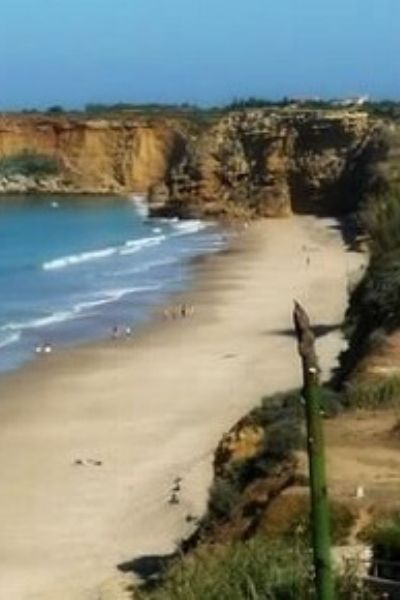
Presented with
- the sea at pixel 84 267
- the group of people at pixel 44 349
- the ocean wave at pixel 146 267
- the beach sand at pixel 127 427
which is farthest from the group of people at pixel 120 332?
the ocean wave at pixel 146 267

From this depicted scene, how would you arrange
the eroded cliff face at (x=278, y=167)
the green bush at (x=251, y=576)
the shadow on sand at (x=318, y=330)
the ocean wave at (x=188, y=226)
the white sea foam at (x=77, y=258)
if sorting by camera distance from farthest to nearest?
the eroded cliff face at (x=278, y=167), the ocean wave at (x=188, y=226), the white sea foam at (x=77, y=258), the shadow on sand at (x=318, y=330), the green bush at (x=251, y=576)

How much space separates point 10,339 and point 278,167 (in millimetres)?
49523

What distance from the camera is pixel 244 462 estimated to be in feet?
55.6

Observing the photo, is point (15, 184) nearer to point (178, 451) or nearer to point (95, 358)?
point (95, 358)

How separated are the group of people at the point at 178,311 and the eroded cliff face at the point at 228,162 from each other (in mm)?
35208

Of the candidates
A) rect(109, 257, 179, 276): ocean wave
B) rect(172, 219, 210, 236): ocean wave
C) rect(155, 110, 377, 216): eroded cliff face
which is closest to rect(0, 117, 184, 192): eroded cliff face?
rect(155, 110, 377, 216): eroded cliff face

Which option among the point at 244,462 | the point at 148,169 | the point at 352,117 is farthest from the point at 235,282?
the point at 148,169

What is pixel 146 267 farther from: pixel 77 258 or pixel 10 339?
pixel 10 339

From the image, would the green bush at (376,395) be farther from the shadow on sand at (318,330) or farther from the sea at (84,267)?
the shadow on sand at (318,330)

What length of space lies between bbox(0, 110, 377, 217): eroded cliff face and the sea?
127 inches

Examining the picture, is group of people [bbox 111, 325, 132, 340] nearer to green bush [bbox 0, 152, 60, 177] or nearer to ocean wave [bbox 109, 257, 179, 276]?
ocean wave [bbox 109, 257, 179, 276]

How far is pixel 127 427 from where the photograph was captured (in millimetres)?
26859

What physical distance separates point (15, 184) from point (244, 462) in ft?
323

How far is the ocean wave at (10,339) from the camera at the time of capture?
3822 centimetres
